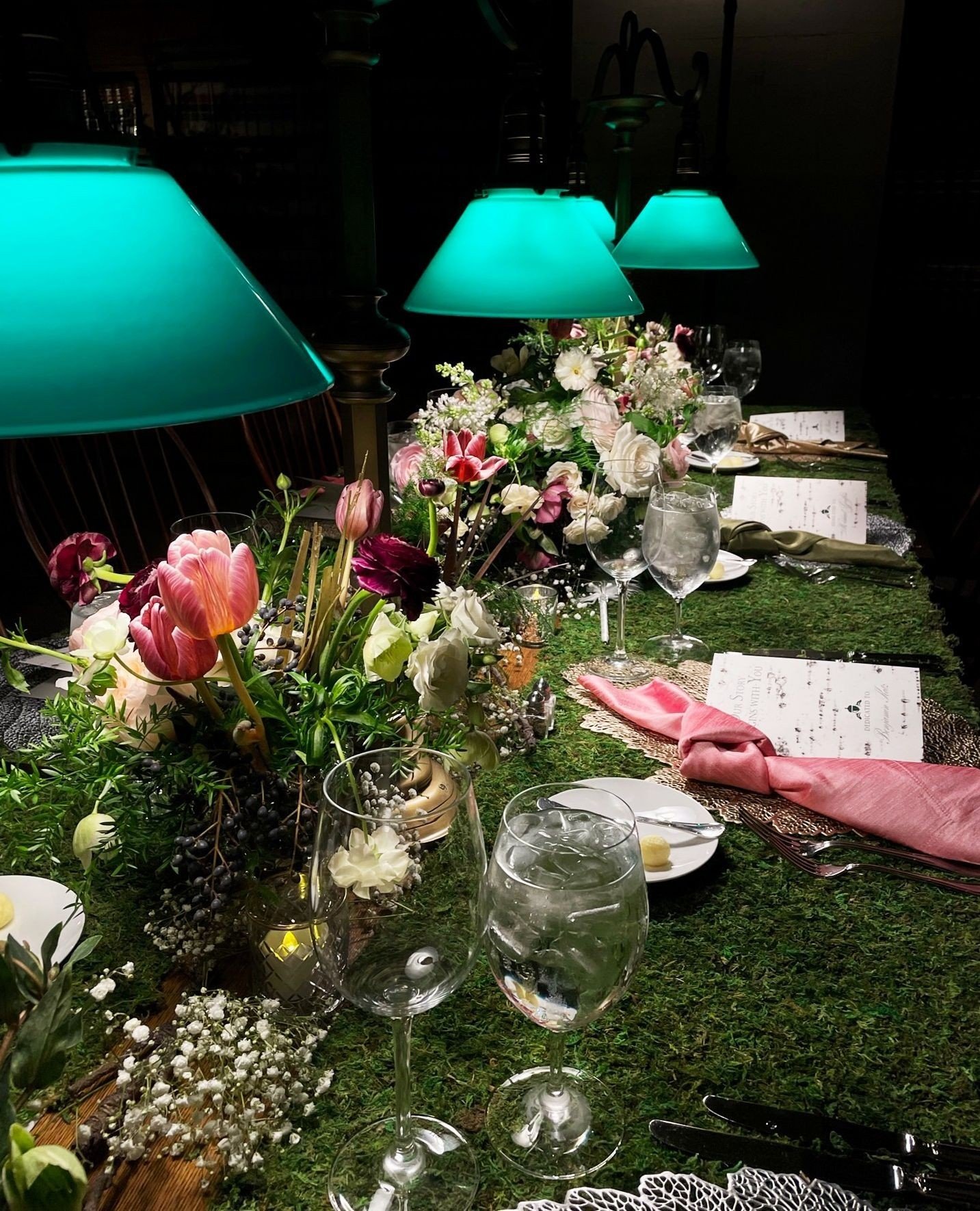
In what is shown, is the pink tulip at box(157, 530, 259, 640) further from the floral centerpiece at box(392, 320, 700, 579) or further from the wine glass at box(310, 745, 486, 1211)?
the floral centerpiece at box(392, 320, 700, 579)

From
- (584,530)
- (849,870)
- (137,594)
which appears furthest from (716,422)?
(137,594)

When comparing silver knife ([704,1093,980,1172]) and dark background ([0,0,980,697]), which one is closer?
silver knife ([704,1093,980,1172])

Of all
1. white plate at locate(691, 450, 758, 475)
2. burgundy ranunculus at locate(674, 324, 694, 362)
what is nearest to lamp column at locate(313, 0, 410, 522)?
white plate at locate(691, 450, 758, 475)

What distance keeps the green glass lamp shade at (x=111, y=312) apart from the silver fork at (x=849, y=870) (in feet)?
2.39

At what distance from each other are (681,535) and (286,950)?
75cm

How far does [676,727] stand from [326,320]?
0.61 m

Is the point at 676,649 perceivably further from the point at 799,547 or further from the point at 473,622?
the point at 473,622

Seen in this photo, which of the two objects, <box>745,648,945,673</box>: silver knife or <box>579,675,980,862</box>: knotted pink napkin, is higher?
<box>579,675,980,862</box>: knotted pink napkin

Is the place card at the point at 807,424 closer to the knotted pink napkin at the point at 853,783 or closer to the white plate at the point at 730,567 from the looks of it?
the white plate at the point at 730,567

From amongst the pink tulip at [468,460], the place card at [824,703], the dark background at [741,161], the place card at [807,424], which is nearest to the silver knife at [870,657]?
the place card at [824,703]

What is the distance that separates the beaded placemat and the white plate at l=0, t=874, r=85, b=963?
61 centimetres

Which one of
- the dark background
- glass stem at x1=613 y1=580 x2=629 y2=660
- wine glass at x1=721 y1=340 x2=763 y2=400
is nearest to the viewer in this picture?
glass stem at x1=613 y1=580 x2=629 y2=660

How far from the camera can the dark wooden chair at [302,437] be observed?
302 cm

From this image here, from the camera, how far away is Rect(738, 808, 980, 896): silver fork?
0.96 m
